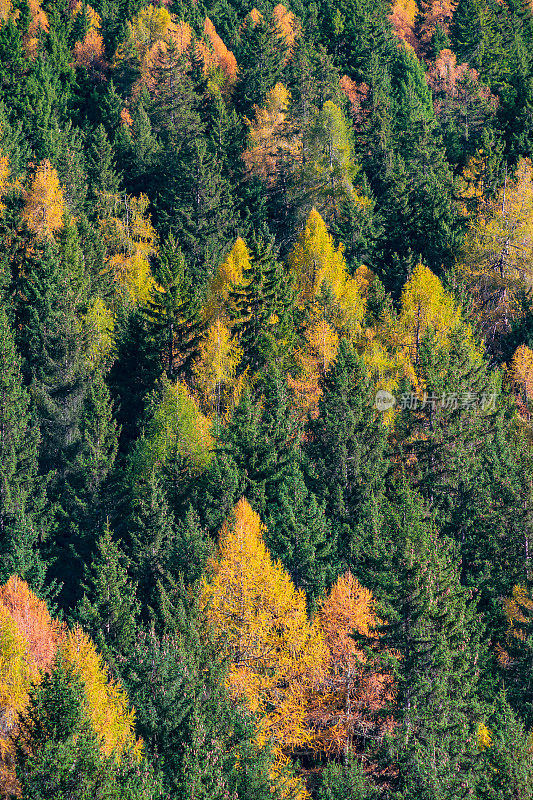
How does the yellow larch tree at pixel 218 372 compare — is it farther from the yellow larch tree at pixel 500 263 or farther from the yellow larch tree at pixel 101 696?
the yellow larch tree at pixel 101 696

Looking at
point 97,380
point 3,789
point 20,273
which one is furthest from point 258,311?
point 3,789

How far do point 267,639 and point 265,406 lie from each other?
52.3 feet

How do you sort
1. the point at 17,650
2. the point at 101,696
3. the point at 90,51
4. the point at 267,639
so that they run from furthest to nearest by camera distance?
the point at 90,51 → the point at 17,650 → the point at 267,639 → the point at 101,696

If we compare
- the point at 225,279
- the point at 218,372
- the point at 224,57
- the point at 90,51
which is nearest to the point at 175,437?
the point at 218,372

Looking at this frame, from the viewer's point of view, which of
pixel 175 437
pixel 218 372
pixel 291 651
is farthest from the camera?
pixel 218 372

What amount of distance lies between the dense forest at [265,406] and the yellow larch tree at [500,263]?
21cm

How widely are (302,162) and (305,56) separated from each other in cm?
1201

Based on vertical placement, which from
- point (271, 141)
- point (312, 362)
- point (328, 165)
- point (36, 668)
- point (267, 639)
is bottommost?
point (267, 639)

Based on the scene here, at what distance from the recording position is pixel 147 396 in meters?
56.2

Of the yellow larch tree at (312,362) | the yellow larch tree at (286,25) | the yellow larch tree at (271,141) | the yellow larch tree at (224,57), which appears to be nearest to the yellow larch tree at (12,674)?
the yellow larch tree at (312,362)

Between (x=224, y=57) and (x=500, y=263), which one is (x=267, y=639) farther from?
(x=224, y=57)

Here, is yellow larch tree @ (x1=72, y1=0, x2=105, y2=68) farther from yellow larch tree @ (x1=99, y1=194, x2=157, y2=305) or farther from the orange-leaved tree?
the orange-leaved tree

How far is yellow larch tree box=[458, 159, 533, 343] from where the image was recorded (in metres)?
63.8

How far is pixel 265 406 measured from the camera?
52.9m
